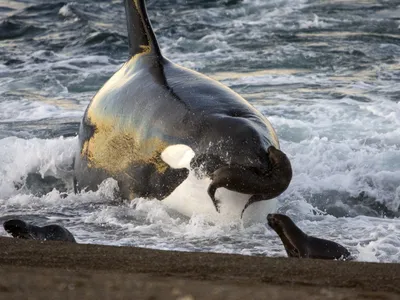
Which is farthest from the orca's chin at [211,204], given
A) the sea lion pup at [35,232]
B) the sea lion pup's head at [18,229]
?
the sea lion pup's head at [18,229]

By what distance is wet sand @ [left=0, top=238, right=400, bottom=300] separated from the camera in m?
3.75

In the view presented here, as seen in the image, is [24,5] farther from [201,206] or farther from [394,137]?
[201,206]

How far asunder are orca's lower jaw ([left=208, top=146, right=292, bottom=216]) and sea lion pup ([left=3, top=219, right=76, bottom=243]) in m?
1.08

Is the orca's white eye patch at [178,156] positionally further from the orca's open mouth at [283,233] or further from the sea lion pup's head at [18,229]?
the sea lion pup's head at [18,229]

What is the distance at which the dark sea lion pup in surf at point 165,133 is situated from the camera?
22.3 feet

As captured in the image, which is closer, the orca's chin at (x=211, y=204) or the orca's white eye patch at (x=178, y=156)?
the orca's chin at (x=211, y=204)

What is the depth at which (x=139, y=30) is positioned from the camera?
9367mm

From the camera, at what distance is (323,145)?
11.0 meters

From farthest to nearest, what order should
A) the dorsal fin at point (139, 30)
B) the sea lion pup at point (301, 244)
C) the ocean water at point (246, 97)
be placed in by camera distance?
1. the dorsal fin at point (139, 30)
2. the ocean water at point (246, 97)
3. the sea lion pup at point (301, 244)

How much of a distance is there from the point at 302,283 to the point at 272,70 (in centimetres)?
1291

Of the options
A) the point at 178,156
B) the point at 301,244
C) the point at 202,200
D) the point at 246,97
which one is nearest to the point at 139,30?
the point at 178,156

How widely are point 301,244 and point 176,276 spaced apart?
2.21 m

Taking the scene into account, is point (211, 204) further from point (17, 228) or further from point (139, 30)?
point (139, 30)

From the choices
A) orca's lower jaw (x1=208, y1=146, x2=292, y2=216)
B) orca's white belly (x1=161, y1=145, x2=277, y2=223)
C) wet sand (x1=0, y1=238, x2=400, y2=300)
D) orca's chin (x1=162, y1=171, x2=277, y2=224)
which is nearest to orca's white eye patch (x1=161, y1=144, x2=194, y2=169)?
orca's white belly (x1=161, y1=145, x2=277, y2=223)
